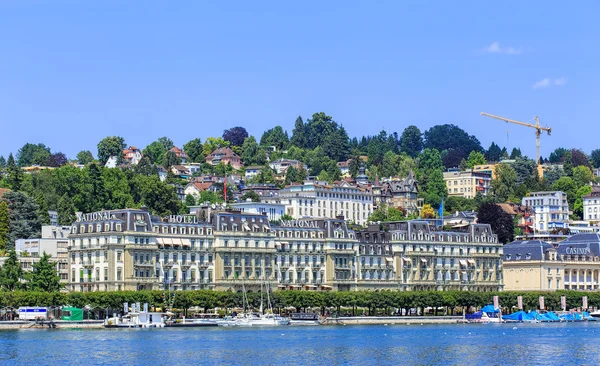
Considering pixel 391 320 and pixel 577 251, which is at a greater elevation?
pixel 577 251

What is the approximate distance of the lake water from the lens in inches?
3696

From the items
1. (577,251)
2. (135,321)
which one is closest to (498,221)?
(577,251)

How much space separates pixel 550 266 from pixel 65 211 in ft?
209

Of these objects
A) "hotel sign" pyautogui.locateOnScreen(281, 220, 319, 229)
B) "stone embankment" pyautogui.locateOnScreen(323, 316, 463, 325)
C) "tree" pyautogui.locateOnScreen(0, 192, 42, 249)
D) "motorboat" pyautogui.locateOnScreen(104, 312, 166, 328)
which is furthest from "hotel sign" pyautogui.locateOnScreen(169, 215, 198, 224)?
"tree" pyautogui.locateOnScreen(0, 192, 42, 249)

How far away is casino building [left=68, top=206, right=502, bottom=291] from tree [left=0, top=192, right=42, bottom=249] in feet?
67.8

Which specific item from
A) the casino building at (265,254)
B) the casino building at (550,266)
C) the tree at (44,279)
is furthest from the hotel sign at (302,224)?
the casino building at (550,266)

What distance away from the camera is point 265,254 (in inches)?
5827

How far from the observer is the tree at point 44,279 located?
5315 inches

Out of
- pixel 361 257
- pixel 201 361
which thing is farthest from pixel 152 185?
pixel 201 361

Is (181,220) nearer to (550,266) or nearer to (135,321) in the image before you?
(135,321)

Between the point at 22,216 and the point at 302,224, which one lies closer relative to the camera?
the point at 302,224

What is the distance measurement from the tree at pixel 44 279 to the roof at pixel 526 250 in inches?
2519

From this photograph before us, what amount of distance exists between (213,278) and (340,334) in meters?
26.5

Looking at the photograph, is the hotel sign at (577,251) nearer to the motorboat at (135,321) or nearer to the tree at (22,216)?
the motorboat at (135,321)
